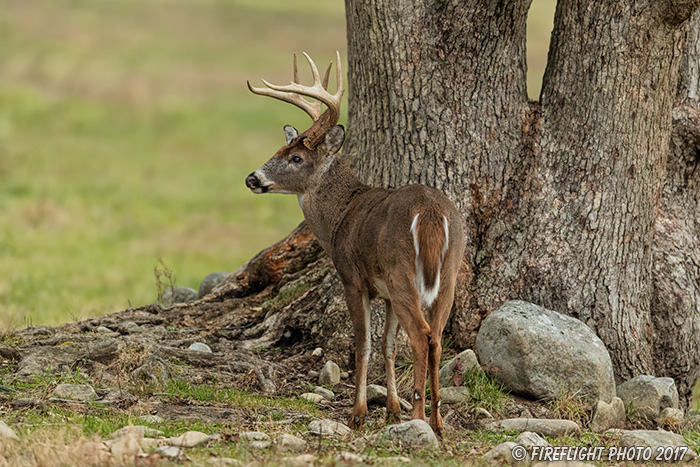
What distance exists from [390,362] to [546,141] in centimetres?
244

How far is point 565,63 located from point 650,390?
109 inches

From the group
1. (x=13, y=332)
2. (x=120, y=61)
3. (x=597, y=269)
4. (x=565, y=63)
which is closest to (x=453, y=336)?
(x=597, y=269)

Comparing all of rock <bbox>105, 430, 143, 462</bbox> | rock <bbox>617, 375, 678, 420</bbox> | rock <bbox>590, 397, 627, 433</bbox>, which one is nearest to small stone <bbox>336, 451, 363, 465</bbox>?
rock <bbox>105, 430, 143, 462</bbox>

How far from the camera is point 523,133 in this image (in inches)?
324

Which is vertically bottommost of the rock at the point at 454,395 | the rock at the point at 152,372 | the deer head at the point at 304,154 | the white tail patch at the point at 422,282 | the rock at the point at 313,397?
the rock at the point at 313,397

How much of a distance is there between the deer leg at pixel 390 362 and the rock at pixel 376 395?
20 cm

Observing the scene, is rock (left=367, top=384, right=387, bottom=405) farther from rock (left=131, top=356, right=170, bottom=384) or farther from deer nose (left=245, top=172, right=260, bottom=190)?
deer nose (left=245, top=172, right=260, bottom=190)

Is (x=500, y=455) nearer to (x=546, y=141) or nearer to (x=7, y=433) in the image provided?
(x=7, y=433)

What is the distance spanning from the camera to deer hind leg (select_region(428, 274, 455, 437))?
6.29 meters

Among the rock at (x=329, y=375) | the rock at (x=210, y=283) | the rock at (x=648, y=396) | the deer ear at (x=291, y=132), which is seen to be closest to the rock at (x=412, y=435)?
the rock at (x=329, y=375)

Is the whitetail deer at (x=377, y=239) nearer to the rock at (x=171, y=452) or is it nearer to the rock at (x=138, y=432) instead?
the rock at (x=138, y=432)

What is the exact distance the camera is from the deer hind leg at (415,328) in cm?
624

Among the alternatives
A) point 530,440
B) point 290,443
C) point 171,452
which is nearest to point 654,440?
point 530,440

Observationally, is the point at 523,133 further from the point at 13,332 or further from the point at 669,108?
the point at 13,332
